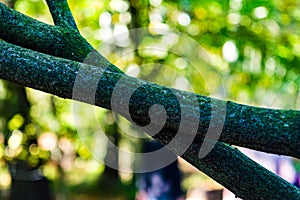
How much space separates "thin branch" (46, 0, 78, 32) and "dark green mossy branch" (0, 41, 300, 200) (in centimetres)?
34

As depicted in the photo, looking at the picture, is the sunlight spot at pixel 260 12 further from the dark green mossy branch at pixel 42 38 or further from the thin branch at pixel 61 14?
the dark green mossy branch at pixel 42 38

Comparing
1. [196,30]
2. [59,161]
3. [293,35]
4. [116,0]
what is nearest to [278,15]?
[293,35]

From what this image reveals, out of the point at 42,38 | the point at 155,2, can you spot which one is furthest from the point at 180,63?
the point at 42,38

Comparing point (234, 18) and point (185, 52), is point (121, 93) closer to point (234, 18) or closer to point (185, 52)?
point (234, 18)

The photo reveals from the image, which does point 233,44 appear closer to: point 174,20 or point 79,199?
point 174,20

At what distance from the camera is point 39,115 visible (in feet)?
24.0

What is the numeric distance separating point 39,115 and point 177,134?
20.0 ft

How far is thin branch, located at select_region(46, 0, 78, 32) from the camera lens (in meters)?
1.71

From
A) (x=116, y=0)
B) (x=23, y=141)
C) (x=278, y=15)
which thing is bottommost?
(x=23, y=141)

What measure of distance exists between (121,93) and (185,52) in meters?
4.34

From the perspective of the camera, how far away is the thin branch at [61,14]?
5.61 feet

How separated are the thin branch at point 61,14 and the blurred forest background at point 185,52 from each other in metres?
2.89

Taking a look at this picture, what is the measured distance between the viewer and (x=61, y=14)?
5.74ft

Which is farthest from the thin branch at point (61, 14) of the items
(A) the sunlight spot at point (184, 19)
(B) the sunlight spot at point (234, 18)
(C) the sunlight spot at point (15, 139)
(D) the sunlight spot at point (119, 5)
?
(C) the sunlight spot at point (15, 139)
